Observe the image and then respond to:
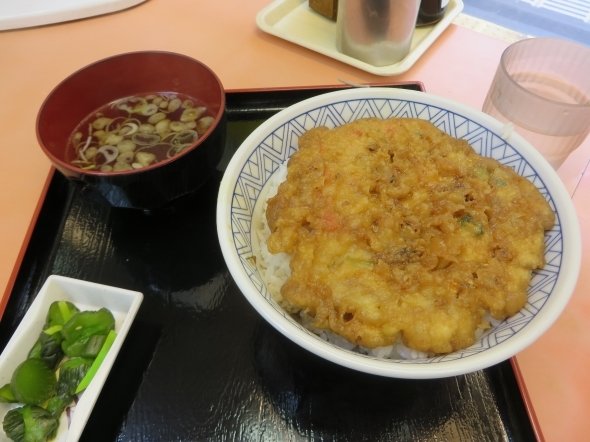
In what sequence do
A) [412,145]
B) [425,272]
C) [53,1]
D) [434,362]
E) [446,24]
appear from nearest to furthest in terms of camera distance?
1. [434,362]
2. [425,272]
3. [412,145]
4. [446,24]
5. [53,1]

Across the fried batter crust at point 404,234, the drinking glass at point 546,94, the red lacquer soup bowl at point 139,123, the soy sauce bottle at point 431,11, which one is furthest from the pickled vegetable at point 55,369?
the soy sauce bottle at point 431,11

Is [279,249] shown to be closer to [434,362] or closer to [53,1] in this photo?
[434,362]

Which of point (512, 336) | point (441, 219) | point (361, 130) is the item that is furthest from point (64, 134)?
point (512, 336)

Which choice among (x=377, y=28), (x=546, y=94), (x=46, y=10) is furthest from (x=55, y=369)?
(x=46, y=10)

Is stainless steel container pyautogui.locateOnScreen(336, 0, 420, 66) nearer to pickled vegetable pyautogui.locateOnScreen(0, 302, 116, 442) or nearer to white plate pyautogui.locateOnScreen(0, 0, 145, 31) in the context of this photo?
white plate pyautogui.locateOnScreen(0, 0, 145, 31)

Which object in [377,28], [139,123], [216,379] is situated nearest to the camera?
[216,379]

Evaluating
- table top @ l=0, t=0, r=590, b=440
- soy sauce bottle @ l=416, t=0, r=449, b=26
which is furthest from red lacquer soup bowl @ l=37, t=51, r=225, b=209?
soy sauce bottle @ l=416, t=0, r=449, b=26

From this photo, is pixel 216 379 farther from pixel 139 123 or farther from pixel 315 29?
pixel 315 29
